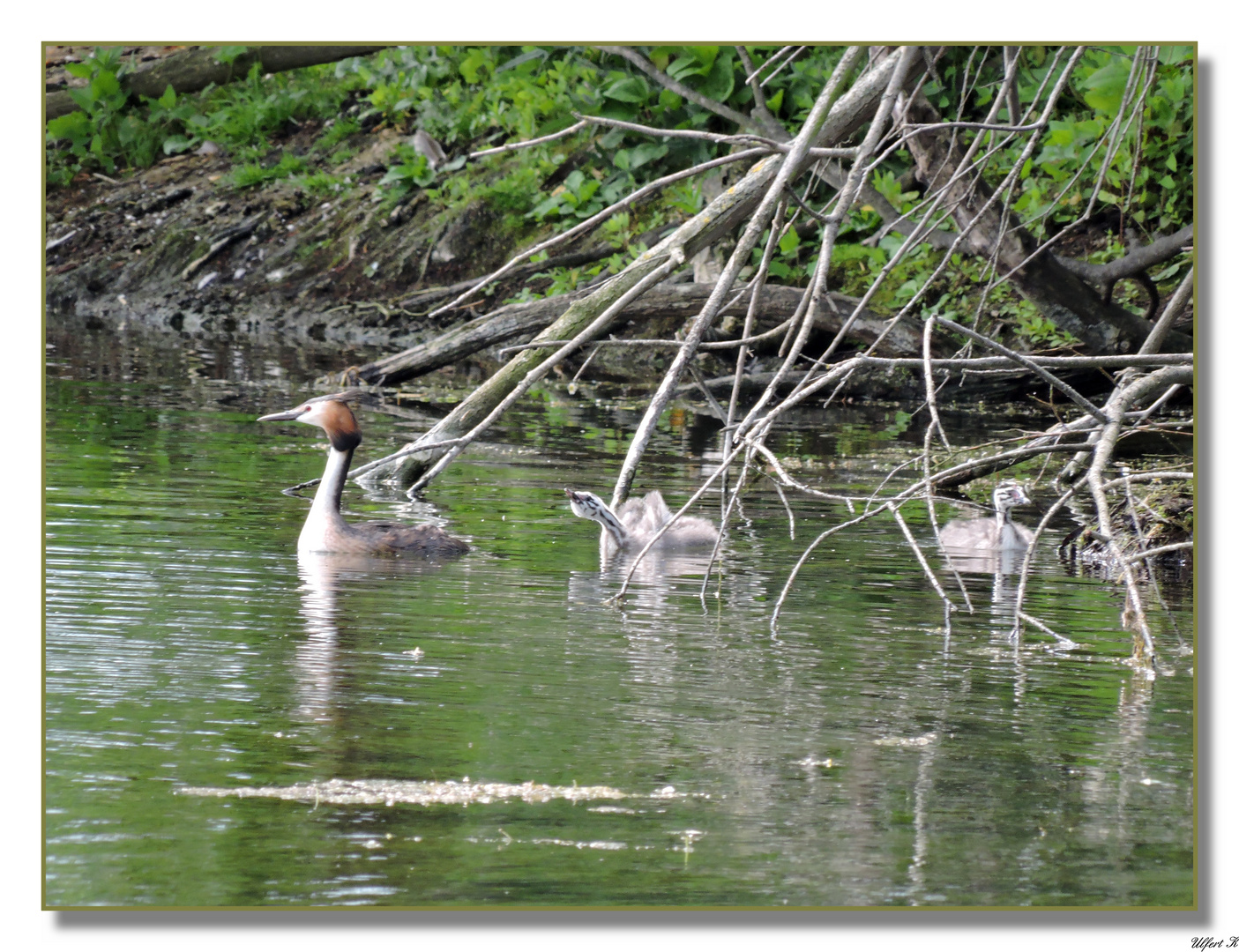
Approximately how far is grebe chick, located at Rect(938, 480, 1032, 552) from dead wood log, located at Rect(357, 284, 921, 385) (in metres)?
2.25

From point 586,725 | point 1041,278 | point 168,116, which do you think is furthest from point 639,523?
point 586,725

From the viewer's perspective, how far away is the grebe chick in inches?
255

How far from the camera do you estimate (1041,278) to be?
723 cm

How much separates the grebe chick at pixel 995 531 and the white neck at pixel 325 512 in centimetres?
245

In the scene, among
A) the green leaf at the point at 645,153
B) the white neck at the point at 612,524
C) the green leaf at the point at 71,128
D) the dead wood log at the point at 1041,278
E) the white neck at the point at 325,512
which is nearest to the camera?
the green leaf at the point at 71,128

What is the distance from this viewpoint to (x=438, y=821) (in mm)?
3189

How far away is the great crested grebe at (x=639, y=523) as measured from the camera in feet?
20.4

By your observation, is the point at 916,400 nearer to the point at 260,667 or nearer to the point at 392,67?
the point at 392,67

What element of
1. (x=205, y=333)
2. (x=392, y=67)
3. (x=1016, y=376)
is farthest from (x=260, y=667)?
Result: (x=205, y=333)

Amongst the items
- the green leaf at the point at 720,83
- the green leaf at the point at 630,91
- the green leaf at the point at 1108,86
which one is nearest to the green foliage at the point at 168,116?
the green leaf at the point at 630,91

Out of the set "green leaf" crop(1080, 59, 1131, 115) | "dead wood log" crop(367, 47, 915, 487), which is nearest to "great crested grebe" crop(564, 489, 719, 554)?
"dead wood log" crop(367, 47, 915, 487)

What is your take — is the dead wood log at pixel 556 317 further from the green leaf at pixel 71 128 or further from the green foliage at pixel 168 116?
the green leaf at pixel 71 128

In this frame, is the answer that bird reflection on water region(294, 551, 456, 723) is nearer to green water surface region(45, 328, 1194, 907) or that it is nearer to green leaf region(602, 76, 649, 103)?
green water surface region(45, 328, 1194, 907)

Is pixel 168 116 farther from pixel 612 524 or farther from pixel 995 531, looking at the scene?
pixel 995 531
